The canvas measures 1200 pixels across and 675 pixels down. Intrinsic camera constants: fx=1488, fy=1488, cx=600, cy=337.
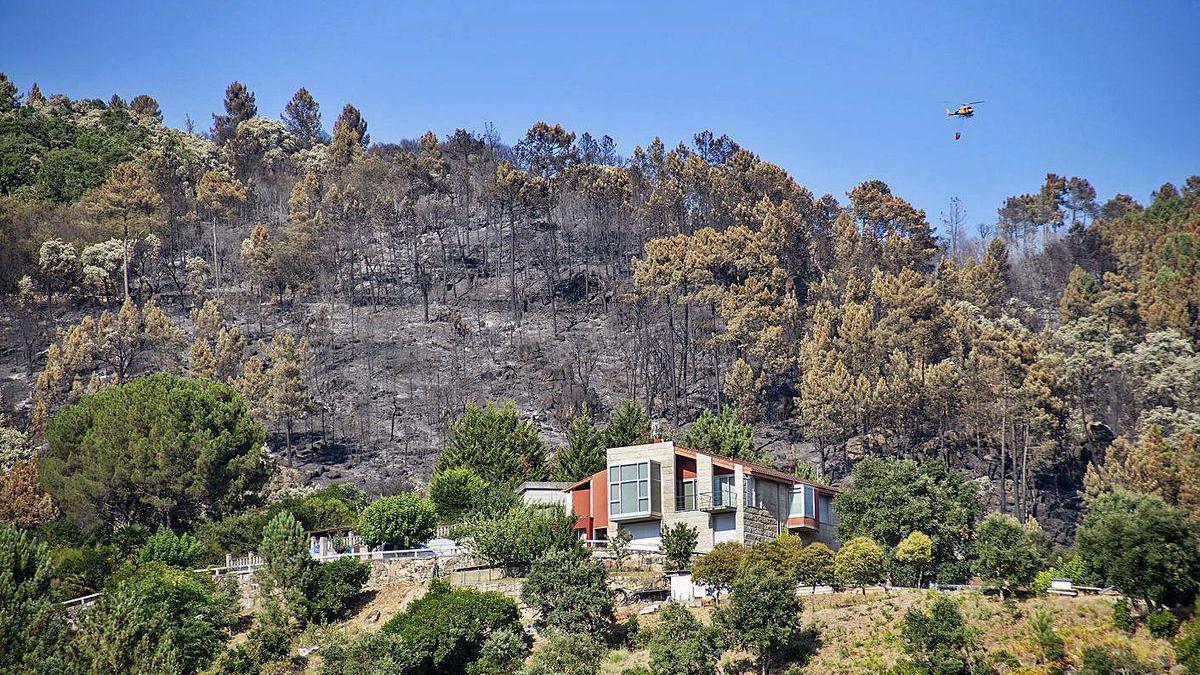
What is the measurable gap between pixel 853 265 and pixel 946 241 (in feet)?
104

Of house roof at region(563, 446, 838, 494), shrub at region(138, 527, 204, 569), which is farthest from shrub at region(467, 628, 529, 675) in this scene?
shrub at region(138, 527, 204, 569)

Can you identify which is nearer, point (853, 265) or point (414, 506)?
point (414, 506)

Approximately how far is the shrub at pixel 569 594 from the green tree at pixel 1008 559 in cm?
1520

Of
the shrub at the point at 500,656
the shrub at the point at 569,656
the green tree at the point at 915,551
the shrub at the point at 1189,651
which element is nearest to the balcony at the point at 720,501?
the green tree at the point at 915,551

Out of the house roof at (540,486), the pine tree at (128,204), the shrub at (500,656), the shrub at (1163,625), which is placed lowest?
the shrub at (500,656)

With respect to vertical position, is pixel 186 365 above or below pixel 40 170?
below

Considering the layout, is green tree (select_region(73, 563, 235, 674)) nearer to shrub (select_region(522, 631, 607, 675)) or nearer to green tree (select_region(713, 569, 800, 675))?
shrub (select_region(522, 631, 607, 675))

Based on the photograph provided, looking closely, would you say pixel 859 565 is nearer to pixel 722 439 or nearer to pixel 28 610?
pixel 722 439

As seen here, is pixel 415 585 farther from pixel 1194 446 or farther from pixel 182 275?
pixel 182 275

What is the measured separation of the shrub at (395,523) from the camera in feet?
234

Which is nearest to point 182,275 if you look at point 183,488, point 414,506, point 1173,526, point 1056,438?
point 183,488

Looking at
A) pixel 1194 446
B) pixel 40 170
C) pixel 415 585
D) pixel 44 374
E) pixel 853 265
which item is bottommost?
pixel 415 585

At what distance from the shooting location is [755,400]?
105438mm

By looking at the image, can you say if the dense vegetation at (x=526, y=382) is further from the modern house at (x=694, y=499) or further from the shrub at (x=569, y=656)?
the modern house at (x=694, y=499)
